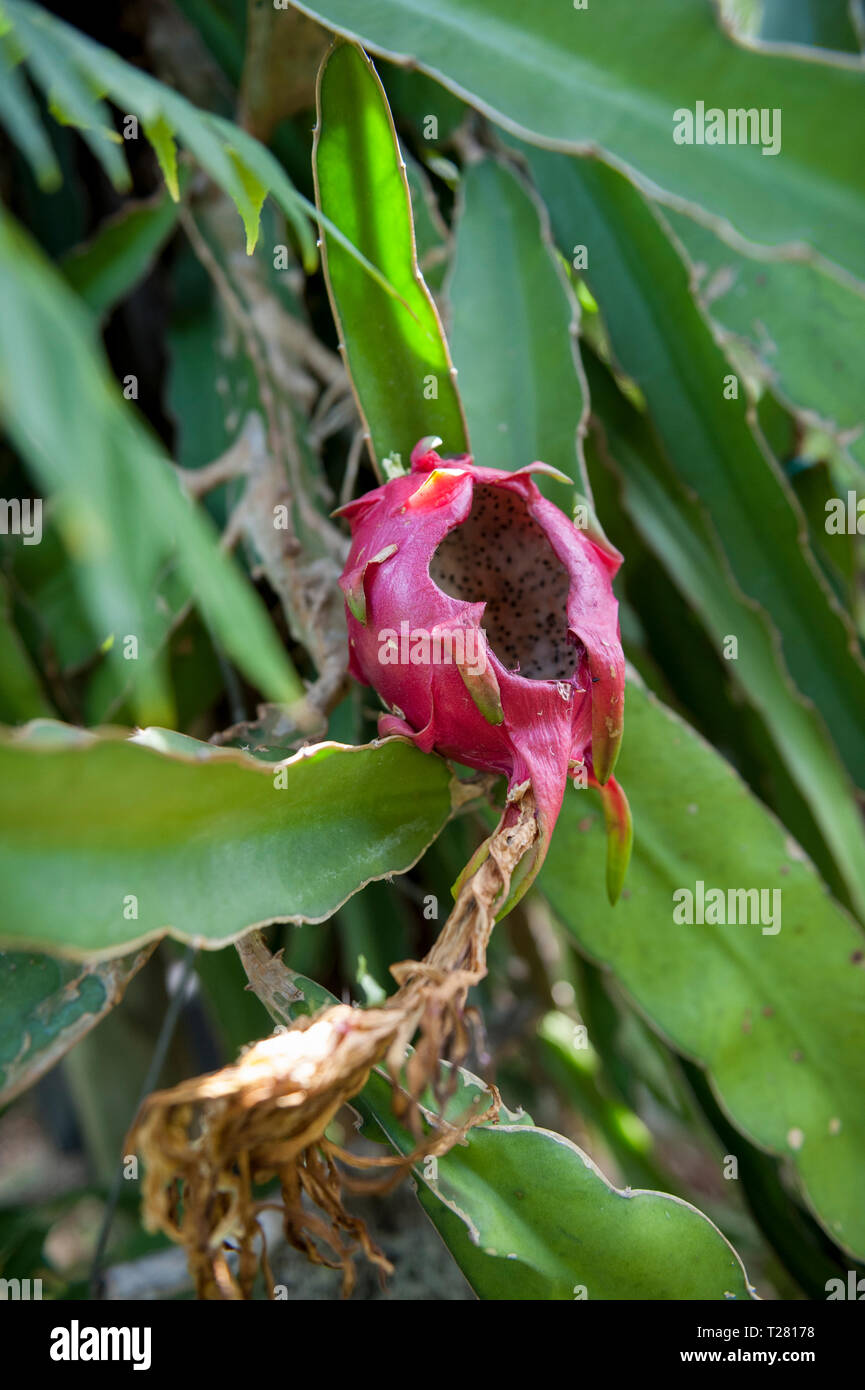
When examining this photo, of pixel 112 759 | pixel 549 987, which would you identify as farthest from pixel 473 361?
pixel 549 987

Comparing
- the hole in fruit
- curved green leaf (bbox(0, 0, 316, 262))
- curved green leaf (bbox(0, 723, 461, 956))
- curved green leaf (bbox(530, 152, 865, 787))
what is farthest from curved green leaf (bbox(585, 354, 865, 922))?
curved green leaf (bbox(0, 0, 316, 262))

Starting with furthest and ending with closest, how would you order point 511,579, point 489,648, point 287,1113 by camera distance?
point 511,579, point 489,648, point 287,1113

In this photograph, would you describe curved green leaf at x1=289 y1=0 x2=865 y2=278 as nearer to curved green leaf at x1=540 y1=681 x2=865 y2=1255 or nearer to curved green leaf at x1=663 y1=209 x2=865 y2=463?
curved green leaf at x1=663 y1=209 x2=865 y2=463
